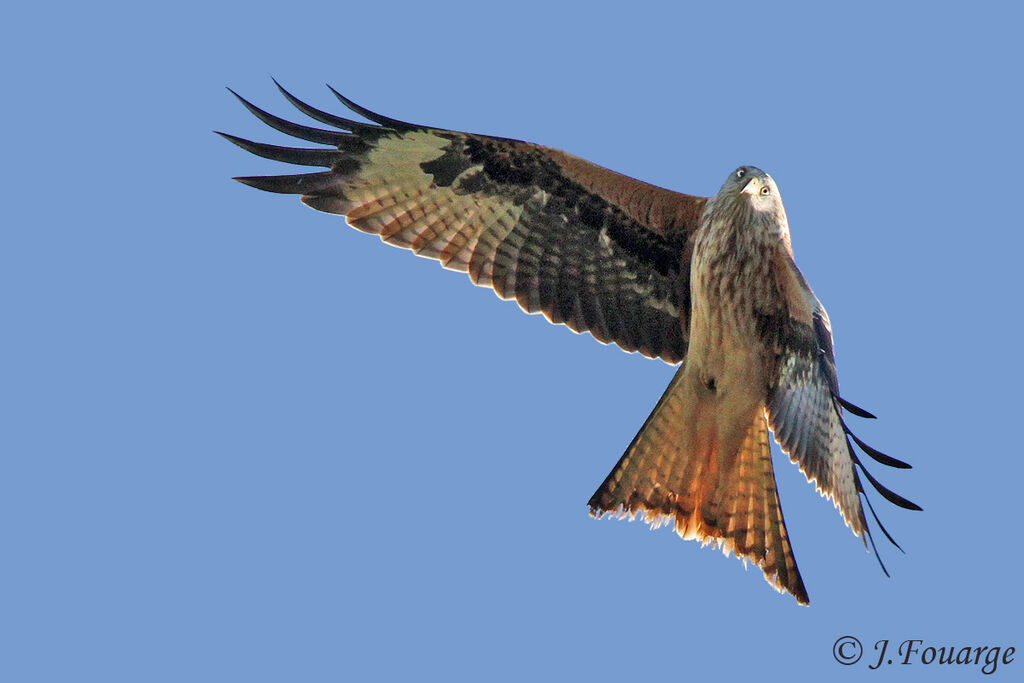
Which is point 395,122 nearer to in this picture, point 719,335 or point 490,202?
point 490,202

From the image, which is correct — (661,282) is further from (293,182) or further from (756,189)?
(293,182)

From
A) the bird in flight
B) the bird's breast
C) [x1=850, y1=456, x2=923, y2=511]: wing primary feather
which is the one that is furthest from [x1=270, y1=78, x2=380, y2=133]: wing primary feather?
[x1=850, y1=456, x2=923, y2=511]: wing primary feather

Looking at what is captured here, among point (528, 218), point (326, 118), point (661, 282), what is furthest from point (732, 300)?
point (326, 118)

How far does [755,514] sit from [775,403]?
1.98 feet

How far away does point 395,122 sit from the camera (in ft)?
26.1

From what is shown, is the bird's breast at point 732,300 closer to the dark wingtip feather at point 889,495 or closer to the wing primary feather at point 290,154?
the dark wingtip feather at point 889,495

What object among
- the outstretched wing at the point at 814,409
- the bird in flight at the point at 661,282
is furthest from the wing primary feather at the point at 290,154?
the outstretched wing at the point at 814,409

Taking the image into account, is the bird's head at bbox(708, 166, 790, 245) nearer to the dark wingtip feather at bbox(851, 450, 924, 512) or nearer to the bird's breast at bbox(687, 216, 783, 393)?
the bird's breast at bbox(687, 216, 783, 393)

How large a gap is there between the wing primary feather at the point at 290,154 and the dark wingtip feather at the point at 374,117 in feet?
1.00

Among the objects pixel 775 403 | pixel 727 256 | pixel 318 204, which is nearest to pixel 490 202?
pixel 318 204

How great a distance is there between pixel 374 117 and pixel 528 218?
1.06m

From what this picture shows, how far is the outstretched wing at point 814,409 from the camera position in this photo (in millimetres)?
7055

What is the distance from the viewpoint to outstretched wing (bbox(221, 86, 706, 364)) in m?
8.01

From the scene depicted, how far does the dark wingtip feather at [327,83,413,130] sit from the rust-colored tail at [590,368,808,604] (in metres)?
2.04
